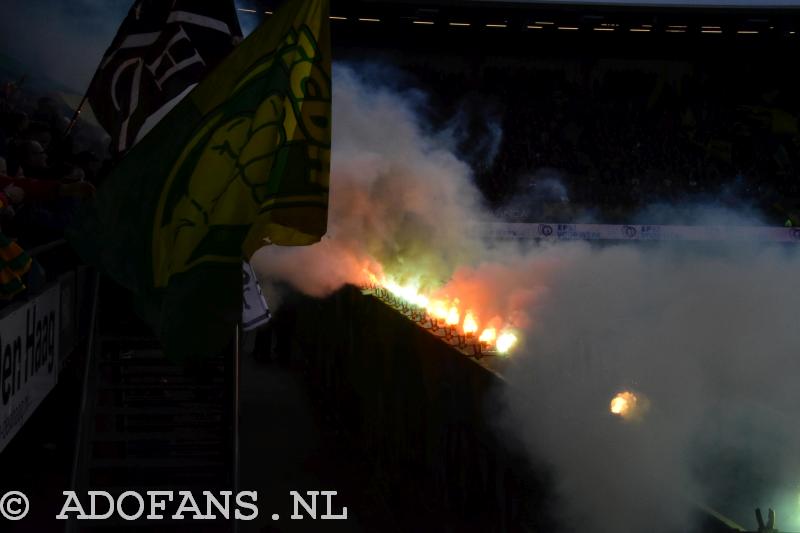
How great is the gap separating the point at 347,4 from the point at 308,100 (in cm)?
2003

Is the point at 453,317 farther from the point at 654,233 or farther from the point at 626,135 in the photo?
the point at 626,135

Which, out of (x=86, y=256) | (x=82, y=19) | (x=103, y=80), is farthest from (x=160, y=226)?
(x=82, y=19)

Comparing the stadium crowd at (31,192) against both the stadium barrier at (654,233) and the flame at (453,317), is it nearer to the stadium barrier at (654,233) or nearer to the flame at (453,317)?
the flame at (453,317)

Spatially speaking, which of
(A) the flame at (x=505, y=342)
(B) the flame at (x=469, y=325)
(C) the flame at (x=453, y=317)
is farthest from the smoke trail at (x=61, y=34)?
(A) the flame at (x=505, y=342)

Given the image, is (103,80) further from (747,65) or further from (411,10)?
(747,65)

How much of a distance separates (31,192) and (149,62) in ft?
4.17

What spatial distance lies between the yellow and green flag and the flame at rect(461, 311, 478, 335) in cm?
320

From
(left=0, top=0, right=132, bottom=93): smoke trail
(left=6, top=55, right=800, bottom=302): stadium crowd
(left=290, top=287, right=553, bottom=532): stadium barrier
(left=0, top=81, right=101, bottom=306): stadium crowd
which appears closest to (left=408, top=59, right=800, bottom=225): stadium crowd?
(left=6, top=55, right=800, bottom=302): stadium crowd

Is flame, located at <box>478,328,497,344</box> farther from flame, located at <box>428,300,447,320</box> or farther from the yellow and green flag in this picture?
the yellow and green flag

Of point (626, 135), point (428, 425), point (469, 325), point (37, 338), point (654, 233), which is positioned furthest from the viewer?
point (626, 135)

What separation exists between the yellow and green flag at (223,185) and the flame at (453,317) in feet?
12.6

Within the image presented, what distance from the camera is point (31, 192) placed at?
6.66 meters

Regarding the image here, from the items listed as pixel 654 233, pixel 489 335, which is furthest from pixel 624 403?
pixel 654 233

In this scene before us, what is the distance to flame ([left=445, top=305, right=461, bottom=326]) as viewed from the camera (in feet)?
27.6
